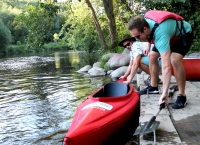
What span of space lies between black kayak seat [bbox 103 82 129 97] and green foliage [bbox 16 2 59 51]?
31.1ft

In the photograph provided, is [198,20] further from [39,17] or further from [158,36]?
[39,17]

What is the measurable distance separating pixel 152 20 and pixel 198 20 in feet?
20.5

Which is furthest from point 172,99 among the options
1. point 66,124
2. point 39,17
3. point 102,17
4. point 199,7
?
point 102,17

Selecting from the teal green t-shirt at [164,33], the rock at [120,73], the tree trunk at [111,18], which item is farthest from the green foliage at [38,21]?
the teal green t-shirt at [164,33]

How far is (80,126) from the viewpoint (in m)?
2.81

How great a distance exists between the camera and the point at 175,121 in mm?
3105

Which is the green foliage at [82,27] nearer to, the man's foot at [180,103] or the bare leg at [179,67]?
the bare leg at [179,67]

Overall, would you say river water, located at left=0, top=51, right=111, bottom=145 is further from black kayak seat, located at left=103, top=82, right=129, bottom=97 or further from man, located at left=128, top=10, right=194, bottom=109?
man, located at left=128, top=10, right=194, bottom=109

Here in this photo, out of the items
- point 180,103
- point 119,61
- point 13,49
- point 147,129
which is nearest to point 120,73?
point 119,61

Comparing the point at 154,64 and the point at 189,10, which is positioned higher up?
the point at 189,10

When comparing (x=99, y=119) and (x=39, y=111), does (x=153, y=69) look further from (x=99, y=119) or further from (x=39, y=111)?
(x=39, y=111)

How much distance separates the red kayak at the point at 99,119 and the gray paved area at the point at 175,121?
22cm

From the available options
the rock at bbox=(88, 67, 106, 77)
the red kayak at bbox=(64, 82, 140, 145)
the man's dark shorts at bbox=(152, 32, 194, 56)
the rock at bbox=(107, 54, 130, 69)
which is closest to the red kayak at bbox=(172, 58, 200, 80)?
the man's dark shorts at bbox=(152, 32, 194, 56)

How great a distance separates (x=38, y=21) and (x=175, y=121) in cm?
1124
